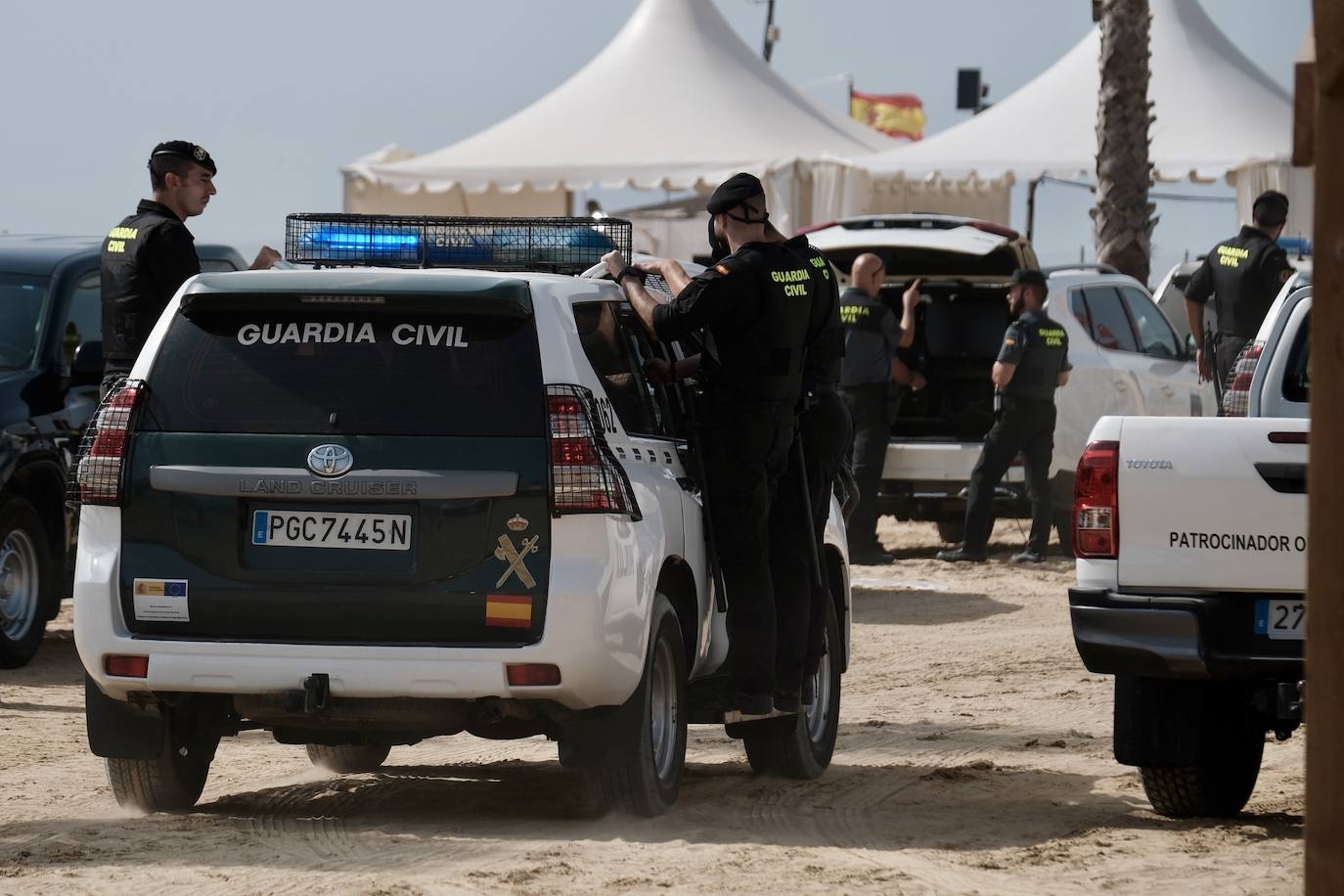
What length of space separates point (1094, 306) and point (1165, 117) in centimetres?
1151

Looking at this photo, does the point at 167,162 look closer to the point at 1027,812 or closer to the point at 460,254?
the point at 460,254

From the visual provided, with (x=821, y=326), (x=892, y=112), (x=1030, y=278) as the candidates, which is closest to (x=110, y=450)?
(x=821, y=326)

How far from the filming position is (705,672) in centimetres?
769

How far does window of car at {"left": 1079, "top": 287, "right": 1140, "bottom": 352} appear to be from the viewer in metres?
A: 16.1

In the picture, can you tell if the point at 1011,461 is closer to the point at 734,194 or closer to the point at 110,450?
the point at 734,194

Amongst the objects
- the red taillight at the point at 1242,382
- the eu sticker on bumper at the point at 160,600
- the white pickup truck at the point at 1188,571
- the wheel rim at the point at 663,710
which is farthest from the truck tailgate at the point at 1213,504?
the eu sticker on bumper at the point at 160,600

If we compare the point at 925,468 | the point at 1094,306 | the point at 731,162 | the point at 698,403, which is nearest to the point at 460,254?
the point at 698,403

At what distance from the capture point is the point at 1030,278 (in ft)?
49.2

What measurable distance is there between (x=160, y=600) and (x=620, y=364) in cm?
155

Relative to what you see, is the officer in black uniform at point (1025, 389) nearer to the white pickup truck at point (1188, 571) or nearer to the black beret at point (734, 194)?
the black beret at point (734, 194)

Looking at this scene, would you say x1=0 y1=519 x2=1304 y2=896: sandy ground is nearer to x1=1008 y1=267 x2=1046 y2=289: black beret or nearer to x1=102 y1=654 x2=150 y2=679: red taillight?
x1=102 y1=654 x2=150 y2=679: red taillight

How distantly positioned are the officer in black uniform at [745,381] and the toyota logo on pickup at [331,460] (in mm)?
1234

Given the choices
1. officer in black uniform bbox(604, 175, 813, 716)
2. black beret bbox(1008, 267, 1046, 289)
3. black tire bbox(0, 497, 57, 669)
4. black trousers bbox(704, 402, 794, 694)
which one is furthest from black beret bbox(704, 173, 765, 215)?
black beret bbox(1008, 267, 1046, 289)

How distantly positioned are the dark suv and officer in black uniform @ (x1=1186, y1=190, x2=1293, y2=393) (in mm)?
6504
